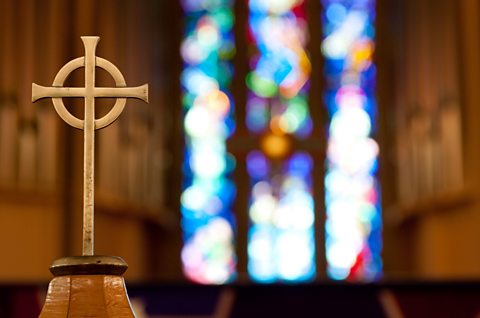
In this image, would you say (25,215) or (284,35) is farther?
(284,35)

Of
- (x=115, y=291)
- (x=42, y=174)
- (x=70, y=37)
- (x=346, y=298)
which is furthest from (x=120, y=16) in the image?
(x=115, y=291)

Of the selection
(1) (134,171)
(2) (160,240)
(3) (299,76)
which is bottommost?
(2) (160,240)

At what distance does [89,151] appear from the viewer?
144cm

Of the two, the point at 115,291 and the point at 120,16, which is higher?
the point at 120,16

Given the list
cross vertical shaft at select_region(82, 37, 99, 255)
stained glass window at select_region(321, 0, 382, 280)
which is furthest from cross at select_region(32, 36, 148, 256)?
stained glass window at select_region(321, 0, 382, 280)

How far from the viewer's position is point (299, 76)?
1039 cm

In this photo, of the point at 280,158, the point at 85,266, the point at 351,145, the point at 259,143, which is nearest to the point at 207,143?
the point at 259,143

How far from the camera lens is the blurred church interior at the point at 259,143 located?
747 centimetres

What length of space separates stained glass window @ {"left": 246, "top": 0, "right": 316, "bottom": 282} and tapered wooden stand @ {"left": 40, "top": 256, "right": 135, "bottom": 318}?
8.43 meters

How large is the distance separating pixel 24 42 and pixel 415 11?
11.4 feet

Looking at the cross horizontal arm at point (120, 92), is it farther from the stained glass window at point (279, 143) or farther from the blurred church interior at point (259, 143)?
the stained glass window at point (279, 143)

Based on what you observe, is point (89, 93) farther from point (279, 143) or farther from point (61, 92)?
Answer: point (279, 143)

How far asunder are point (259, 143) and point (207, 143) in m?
0.53

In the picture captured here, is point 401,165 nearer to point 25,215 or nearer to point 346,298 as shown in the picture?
point 25,215
